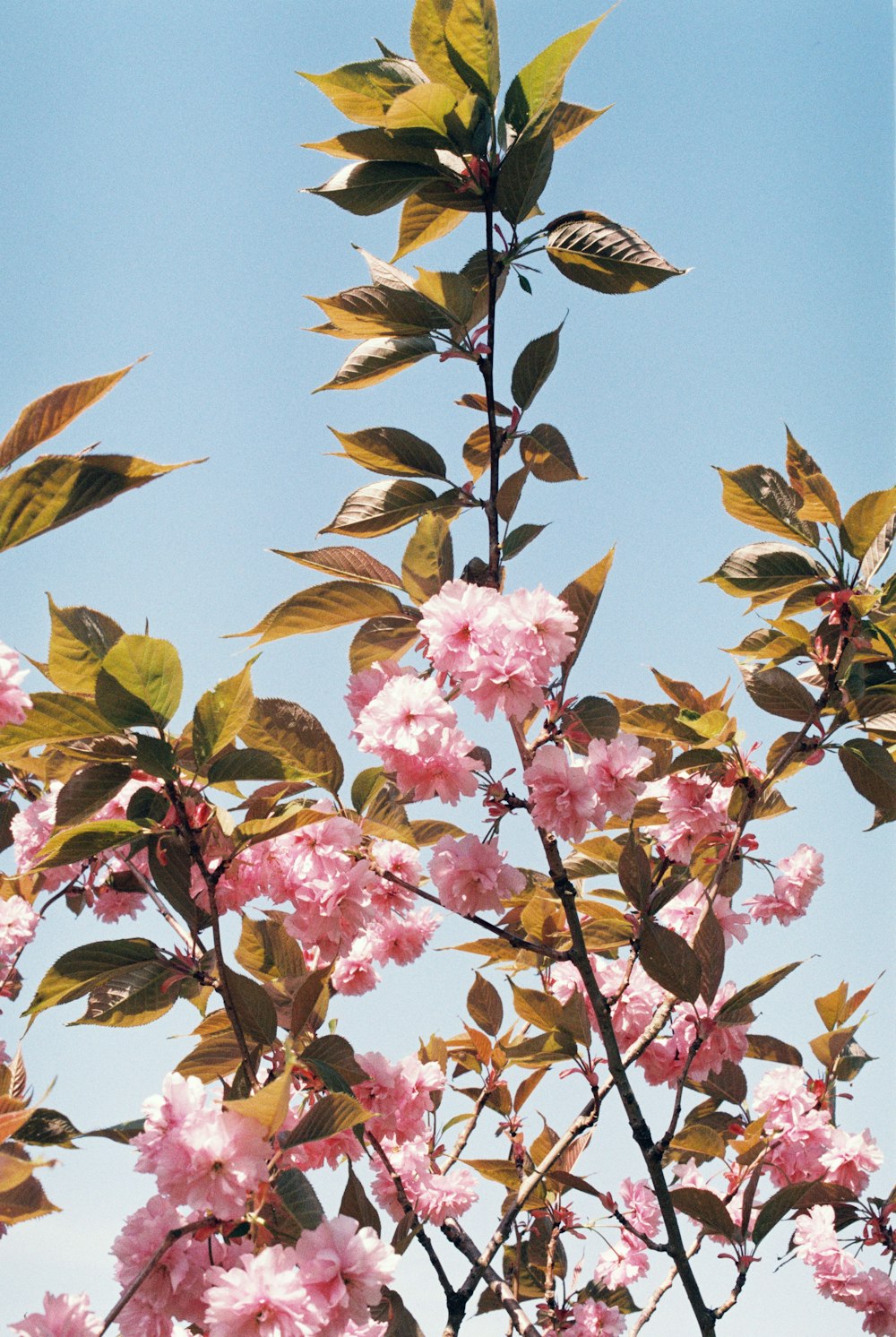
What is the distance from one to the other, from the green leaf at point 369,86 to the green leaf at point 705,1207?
2.12 metres

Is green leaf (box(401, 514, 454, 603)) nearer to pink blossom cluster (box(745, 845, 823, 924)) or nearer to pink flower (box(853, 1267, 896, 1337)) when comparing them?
pink blossom cluster (box(745, 845, 823, 924))

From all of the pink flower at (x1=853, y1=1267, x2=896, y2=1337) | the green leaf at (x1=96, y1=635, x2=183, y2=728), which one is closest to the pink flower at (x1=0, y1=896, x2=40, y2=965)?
the green leaf at (x1=96, y1=635, x2=183, y2=728)

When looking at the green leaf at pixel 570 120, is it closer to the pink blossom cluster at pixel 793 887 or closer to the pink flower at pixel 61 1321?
the pink blossom cluster at pixel 793 887

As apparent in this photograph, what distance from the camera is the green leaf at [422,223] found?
2134 millimetres

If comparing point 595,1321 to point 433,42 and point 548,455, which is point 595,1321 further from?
point 433,42

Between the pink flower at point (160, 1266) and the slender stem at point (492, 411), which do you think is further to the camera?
the slender stem at point (492, 411)

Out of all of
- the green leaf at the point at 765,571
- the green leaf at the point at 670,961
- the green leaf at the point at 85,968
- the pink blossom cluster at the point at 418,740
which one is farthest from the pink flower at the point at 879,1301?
the green leaf at the point at 85,968

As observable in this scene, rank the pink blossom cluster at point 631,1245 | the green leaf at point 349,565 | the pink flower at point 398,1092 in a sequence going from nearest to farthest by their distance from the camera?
the green leaf at point 349,565, the pink flower at point 398,1092, the pink blossom cluster at point 631,1245

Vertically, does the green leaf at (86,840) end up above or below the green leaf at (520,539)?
below

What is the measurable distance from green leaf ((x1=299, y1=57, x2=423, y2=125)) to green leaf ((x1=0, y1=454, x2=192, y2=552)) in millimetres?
1050

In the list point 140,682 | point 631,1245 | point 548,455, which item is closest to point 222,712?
point 140,682

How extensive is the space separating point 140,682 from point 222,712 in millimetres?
141

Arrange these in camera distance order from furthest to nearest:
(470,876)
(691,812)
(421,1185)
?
(421,1185) < (691,812) < (470,876)

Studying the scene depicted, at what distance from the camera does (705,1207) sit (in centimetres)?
193
